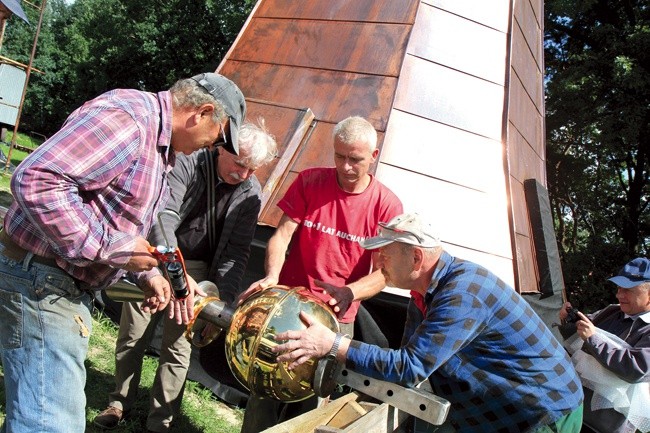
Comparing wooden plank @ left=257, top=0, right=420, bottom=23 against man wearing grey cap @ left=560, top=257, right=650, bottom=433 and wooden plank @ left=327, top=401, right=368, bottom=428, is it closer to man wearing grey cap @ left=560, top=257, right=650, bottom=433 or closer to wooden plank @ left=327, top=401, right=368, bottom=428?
man wearing grey cap @ left=560, top=257, right=650, bottom=433

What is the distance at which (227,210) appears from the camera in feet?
11.8

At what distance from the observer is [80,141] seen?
192 cm

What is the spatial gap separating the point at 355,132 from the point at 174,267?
1391mm

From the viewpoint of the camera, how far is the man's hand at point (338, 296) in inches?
122

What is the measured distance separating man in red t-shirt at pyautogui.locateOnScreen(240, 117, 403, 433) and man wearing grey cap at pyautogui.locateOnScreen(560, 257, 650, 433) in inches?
58.1

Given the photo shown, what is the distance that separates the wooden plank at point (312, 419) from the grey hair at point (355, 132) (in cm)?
144

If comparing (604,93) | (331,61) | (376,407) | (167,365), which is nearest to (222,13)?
(604,93)

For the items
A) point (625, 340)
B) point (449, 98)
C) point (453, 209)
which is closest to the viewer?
point (625, 340)

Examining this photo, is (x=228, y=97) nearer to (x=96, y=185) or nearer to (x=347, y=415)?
(x=96, y=185)

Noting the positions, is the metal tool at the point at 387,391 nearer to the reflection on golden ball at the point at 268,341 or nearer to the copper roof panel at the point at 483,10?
the reflection on golden ball at the point at 268,341

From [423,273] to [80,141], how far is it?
4.34 ft

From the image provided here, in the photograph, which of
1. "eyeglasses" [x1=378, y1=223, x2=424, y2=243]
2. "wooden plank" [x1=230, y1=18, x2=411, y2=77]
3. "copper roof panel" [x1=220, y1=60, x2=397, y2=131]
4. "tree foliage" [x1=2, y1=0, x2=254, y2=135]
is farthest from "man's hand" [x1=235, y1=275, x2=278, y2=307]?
"tree foliage" [x1=2, y1=0, x2=254, y2=135]

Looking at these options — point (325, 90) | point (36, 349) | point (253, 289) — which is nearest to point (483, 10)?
point (325, 90)

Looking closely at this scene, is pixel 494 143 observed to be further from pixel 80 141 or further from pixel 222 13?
pixel 222 13
